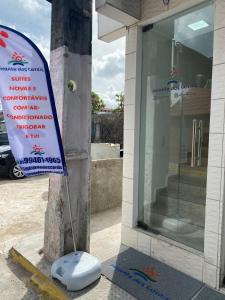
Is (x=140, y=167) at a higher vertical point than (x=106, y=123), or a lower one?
lower

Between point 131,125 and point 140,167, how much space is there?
0.55 m

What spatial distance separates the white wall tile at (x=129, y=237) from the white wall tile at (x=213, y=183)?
1.17 meters

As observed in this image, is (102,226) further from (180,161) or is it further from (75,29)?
(75,29)

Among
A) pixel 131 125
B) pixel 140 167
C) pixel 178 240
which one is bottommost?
pixel 178 240

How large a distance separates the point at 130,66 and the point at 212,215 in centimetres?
198

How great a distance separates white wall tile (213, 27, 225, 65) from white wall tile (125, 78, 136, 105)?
1.06m

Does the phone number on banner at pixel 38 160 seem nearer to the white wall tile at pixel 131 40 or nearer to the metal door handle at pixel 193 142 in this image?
the metal door handle at pixel 193 142

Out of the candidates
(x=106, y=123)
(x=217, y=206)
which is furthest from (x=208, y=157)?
(x=106, y=123)

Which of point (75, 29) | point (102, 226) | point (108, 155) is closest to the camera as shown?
point (75, 29)

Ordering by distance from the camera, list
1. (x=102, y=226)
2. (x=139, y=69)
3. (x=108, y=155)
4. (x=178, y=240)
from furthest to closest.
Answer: (x=108, y=155), (x=102, y=226), (x=139, y=69), (x=178, y=240)

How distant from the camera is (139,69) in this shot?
3361 mm

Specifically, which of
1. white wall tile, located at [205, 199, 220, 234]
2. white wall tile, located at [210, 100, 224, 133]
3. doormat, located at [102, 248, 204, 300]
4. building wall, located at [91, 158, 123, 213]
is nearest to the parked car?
building wall, located at [91, 158, 123, 213]

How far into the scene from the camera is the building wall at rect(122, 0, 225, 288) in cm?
255

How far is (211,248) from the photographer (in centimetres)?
263
